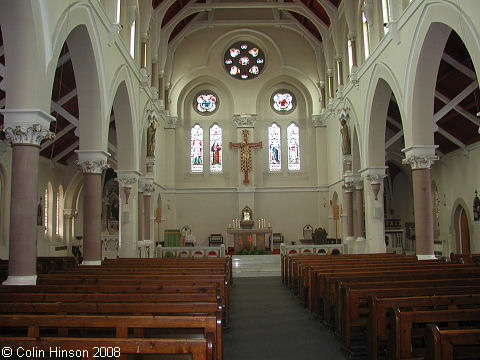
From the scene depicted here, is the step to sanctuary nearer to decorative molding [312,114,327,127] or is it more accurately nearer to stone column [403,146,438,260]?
stone column [403,146,438,260]

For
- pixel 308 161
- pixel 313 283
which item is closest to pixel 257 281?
pixel 313 283

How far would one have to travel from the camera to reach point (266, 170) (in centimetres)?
2616

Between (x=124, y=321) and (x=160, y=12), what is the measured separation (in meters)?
19.2

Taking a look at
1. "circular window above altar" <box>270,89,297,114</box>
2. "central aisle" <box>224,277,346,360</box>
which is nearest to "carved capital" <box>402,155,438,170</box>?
"central aisle" <box>224,277,346,360</box>

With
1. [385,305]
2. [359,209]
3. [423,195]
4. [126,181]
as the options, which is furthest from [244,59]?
[385,305]

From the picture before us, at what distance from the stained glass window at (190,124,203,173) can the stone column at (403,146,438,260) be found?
15.3 metres

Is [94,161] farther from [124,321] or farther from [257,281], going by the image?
[124,321]

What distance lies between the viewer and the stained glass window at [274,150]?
26297 mm

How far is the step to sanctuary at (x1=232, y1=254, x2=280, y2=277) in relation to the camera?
16891 mm

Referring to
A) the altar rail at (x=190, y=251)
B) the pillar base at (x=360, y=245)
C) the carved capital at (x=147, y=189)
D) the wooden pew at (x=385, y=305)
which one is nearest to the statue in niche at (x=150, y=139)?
the carved capital at (x=147, y=189)

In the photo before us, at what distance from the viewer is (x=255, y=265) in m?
18.3

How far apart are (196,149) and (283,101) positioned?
18.8 ft

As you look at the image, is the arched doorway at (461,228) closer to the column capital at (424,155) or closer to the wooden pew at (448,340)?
the column capital at (424,155)

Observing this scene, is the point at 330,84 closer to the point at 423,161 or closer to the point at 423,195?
the point at 423,161
